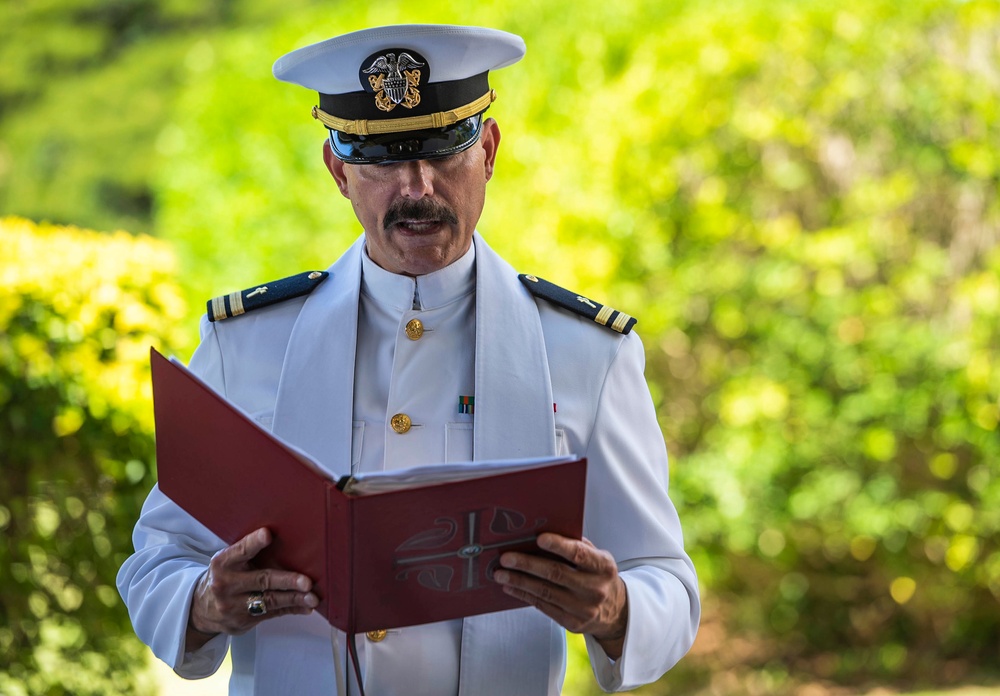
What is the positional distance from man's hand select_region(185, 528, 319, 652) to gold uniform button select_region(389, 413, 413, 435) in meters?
0.36

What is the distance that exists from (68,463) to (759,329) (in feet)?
8.95

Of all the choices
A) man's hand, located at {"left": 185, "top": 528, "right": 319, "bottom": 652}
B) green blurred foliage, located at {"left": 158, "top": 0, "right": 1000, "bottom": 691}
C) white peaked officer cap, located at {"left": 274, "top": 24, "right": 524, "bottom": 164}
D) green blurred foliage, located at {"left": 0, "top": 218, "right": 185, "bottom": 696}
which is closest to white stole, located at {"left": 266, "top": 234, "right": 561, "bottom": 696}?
man's hand, located at {"left": 185, "top": 528, "right": 319, "bottom": 652}

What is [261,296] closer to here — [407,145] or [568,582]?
[407,145]

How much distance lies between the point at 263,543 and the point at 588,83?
4.21 meters

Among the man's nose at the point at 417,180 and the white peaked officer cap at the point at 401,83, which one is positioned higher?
the white peaked officer cap at the point at 401,83

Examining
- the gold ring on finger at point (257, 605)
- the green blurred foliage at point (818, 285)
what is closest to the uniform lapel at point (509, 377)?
the gold ring on finger at point (257, 605)

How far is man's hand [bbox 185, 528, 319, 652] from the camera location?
179 cm

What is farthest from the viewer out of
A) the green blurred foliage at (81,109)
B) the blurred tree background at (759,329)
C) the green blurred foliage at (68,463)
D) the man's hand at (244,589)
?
the green blurred foliage at (81,109)

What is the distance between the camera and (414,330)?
217 cm

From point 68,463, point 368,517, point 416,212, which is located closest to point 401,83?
point 416,212

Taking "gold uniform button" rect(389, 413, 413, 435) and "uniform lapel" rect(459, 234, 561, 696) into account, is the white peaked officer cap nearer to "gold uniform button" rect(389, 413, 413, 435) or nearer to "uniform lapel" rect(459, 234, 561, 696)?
"uniform lapel" rect(459, 234, 561, 696)

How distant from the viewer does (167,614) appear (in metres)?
1.99

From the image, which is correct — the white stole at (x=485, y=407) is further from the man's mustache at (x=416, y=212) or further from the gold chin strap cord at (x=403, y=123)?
the gold chin strap cord at (x=403, y=123)

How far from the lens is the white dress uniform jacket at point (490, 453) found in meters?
2.02
